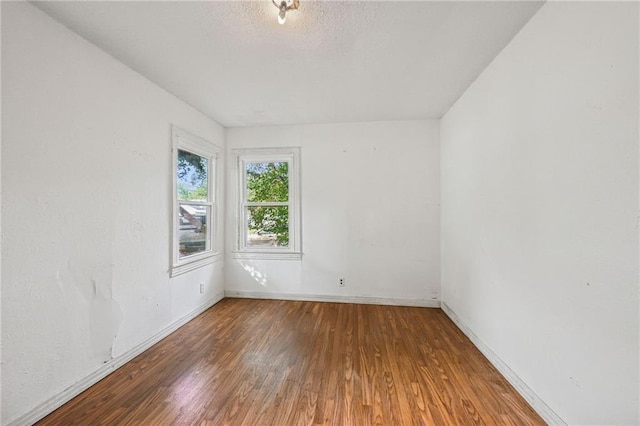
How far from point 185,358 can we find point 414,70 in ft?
Answer: 10.6

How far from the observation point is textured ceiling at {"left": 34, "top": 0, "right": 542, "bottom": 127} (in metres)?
1.63

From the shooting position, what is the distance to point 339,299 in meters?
3.74

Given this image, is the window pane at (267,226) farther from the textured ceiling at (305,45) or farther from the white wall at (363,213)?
the textured ceiling at (305,45)

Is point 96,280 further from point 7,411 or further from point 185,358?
point 185,358

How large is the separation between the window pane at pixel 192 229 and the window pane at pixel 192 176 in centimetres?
14

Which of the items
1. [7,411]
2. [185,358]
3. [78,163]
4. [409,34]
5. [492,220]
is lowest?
[185,358]

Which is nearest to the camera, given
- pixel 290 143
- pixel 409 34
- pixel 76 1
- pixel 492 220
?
pixel 76 1

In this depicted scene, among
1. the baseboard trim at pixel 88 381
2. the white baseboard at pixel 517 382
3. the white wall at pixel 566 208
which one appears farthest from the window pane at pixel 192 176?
the white baseboard at pixel 517 382

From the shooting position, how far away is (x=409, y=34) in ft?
6.11

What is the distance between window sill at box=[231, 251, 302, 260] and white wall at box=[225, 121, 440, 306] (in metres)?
0.08

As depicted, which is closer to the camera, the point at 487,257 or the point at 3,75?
the point at 3,75

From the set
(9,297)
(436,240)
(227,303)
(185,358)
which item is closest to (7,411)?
(9,297)

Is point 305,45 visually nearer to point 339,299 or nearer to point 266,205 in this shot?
point 266,205

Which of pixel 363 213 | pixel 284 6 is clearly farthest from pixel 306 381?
pixel 284 6
